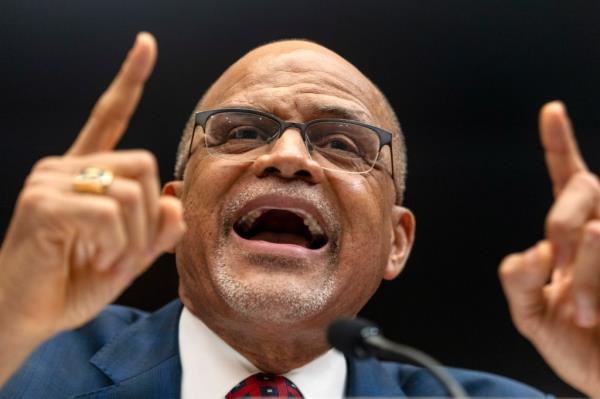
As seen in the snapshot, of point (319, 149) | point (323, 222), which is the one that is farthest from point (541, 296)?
point (319, 149)

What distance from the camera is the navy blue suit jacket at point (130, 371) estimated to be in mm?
1710

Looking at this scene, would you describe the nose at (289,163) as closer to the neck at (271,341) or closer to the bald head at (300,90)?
the bald head at (300,90)

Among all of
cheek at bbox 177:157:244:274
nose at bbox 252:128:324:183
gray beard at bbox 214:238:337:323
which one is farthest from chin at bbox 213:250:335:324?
nose at bbox 252:128:324:183

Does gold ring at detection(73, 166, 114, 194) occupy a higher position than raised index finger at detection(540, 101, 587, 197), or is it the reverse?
raised index finger at detection(540, 101, 587, 197)

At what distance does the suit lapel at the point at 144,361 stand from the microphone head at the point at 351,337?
72 cm

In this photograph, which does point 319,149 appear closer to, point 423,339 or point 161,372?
point 161,372

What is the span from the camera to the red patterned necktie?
171 centimetres

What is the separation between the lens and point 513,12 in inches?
94.8

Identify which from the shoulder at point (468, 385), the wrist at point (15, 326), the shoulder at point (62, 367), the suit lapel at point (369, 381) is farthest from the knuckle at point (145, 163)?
the shoulder at point (468, 385)

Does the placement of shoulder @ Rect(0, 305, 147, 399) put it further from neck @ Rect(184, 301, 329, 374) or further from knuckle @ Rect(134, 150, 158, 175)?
knuckle @ Rect(134, 150, 158, 175)

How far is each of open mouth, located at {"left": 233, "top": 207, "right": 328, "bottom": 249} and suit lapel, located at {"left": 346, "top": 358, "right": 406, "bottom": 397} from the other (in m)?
0.34

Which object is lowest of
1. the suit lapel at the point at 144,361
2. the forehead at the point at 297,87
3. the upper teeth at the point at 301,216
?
the suit lapel at the point at 144,361

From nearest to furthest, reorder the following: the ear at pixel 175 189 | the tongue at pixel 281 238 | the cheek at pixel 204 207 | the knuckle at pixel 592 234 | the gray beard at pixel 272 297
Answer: the knuckle at pixel 592 234 < the gray beard at pixel 272 297 < the cheek at pixel 204 207 < the tongue at pixel 281 238 < the ear at pixel 175 189

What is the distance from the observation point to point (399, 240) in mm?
2168
